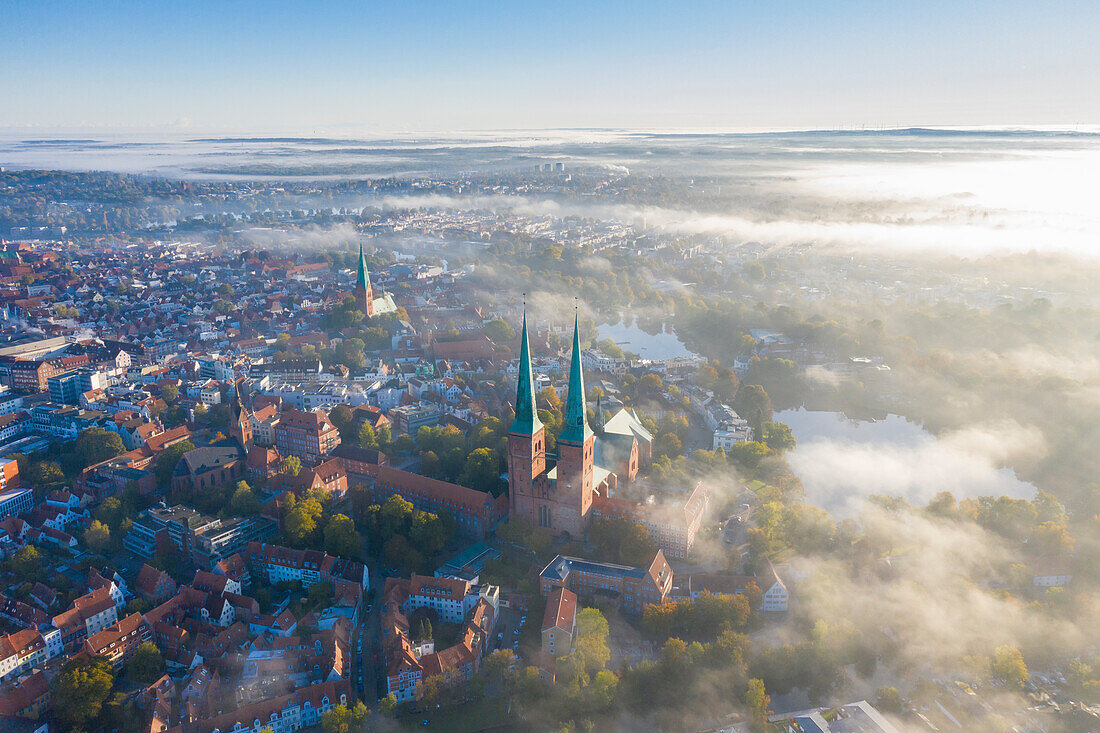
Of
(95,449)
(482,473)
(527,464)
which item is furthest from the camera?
(95,449)

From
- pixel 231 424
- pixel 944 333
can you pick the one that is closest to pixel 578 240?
pixel 944 333

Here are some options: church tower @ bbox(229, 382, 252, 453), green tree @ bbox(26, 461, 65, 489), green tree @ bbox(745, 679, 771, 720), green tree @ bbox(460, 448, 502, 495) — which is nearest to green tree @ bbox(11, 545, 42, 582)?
green tree @ bbox(26, 461, 65, 489)

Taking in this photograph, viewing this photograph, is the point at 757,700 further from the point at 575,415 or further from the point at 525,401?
the point at 525,401

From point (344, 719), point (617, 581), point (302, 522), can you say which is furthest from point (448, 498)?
point (344, 719)

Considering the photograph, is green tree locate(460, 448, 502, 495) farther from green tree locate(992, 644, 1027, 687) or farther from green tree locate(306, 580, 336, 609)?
green tree locate(992, 644, 1027, 687)

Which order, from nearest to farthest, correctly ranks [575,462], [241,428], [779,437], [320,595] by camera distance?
[320,595], [575,462], [241,428], [779,437]

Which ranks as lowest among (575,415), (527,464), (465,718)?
(465,718)

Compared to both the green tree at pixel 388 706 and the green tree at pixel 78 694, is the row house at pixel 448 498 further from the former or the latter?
the green tree at pixel 78 694
